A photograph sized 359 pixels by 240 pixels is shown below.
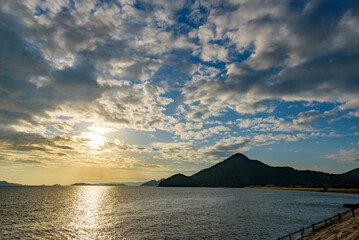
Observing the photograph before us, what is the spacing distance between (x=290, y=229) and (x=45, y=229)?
62.1 metres

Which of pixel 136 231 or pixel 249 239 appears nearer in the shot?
pixel 249 239

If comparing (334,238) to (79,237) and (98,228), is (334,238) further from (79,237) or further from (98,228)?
(98,228)

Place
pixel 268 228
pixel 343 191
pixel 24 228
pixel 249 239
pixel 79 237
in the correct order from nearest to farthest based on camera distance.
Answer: pixel 249 239 → pixel 79 237 → pixel 268 228 → pixel 24 228 → pixel 343 191

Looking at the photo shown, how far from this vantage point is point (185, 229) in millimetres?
50406

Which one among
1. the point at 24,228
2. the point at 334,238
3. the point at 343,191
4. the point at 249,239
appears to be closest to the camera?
the point at 334,238

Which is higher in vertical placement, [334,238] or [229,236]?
[334,238]

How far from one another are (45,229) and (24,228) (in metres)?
5.99

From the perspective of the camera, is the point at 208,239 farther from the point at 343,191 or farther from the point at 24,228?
the point at 343,191

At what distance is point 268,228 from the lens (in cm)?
5031

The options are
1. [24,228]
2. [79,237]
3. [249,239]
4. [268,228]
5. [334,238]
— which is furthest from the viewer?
[24,228]

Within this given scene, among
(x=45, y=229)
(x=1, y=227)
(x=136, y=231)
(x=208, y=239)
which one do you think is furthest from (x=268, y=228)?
(x=1, y=227)

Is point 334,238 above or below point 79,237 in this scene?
above

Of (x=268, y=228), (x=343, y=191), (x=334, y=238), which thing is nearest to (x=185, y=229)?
(x=268, y=228)

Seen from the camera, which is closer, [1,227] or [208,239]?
[208,239]
